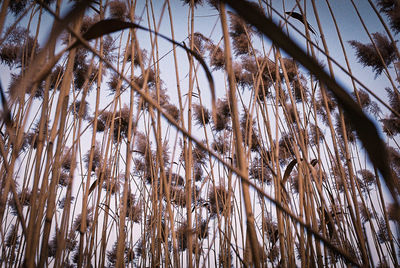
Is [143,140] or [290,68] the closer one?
[290,68]

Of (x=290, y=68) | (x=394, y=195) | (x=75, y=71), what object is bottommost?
(x=394, y=195)

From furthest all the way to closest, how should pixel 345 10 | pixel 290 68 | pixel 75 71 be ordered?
1. pixel 75 71
2. pixel 290 68
3. pixel 345 10

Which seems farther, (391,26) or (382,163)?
(391,26)

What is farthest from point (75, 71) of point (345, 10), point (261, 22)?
point (261, 22)

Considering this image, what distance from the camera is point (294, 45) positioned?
0.11m

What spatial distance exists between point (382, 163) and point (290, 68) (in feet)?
4.38

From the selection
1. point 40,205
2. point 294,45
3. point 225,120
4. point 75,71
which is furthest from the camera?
point 225,120

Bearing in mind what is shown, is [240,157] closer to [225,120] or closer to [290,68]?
[290,68]

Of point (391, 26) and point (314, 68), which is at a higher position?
point (391, 26)

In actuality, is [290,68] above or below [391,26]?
below

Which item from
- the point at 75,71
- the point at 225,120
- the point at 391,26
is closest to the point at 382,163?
the point at 75,71

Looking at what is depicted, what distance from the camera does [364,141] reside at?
11cm

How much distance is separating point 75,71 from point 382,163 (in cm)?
161

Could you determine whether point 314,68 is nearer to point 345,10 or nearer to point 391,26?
point 345,10
